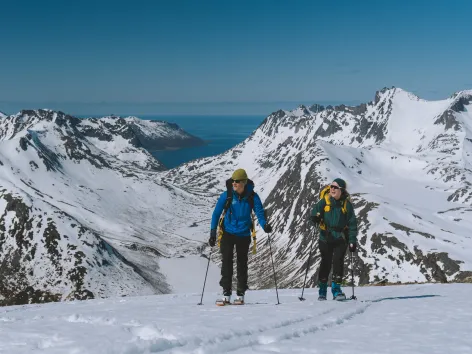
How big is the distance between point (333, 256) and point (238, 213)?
473 cm

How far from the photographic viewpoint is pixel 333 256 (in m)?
19.0

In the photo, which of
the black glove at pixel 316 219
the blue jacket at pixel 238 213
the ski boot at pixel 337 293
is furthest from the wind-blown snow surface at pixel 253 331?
the black glove at pixel 316 219

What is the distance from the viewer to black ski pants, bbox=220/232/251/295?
1736cm

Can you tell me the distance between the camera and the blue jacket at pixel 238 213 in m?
17.0

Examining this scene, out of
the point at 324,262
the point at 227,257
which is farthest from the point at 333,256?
the point at 227,257

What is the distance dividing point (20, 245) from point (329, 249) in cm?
16831

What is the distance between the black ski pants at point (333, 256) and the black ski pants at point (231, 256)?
10.9 ft

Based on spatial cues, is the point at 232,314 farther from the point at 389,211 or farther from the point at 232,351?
the point at 389,211

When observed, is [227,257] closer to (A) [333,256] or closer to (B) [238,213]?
(B) [238,213]

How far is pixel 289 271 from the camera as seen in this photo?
195 m

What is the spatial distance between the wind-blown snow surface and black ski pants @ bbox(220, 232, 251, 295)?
147cm

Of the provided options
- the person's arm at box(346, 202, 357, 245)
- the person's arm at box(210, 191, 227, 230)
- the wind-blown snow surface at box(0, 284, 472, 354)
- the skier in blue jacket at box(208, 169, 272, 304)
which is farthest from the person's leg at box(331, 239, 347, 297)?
the person's arm at box(210, 191, 227, 230)

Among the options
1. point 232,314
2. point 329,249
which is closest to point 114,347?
point 232,314

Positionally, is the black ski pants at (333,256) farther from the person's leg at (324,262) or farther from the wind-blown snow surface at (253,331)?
the wind-blown snow surface at (253,331)
